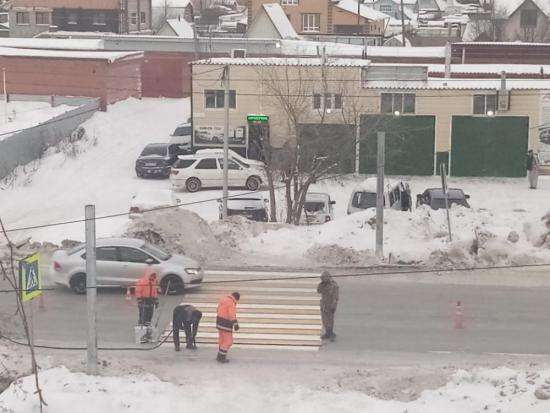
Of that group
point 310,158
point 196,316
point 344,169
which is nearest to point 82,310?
point 196,316

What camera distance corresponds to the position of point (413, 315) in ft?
68.9

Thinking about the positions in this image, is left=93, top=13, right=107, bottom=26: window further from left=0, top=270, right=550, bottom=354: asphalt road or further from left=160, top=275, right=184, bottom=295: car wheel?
left=160, top=275, right=184, bottom=295: car wheel

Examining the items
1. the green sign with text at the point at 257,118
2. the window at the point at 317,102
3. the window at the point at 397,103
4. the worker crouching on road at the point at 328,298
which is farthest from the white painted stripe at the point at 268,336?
the window at the point at 397,103

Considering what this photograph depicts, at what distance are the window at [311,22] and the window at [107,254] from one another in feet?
216

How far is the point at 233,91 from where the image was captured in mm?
40094

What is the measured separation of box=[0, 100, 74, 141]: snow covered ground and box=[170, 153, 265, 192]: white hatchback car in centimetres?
745

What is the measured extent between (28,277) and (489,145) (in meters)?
25.7

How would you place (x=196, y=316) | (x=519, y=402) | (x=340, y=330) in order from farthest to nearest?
(x=340, y=330)
(x=196, y=316)
(x=519, y=402)

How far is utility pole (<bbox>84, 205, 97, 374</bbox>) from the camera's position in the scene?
16.5 m

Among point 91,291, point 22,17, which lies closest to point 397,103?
point 91,291

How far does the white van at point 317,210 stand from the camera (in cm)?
3014

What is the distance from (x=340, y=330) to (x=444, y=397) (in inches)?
199

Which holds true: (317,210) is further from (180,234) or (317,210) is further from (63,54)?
(63,54)

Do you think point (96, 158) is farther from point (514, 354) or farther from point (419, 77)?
point (514, 354)
